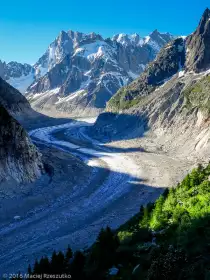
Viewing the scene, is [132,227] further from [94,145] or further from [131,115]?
[131,115]

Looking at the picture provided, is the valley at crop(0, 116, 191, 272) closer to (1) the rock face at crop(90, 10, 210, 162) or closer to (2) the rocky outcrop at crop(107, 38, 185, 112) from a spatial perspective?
(1) the rock face at crop(90, 10, 210, 162)

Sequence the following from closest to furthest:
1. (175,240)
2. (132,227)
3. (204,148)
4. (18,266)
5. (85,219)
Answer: (175,240) < (132,227) < (18,266) < (85,219) < (204,148)

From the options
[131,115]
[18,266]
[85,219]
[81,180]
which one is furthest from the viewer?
[131,115]

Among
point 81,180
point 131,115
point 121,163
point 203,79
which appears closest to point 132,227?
point 81,180

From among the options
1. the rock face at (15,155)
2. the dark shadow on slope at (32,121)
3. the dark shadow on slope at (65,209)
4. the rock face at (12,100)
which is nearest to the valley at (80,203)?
the dark shadow on slope at (65,209)

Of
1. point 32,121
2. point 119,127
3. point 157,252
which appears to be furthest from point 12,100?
point 157,252

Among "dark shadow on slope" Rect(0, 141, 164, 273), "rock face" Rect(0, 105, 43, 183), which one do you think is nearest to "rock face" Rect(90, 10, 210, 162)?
"dark shadow on slope" Rect(0, 141, 164, 273)

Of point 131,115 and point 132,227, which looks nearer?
point 132,227

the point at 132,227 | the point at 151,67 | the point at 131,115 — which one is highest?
the point at 151,67

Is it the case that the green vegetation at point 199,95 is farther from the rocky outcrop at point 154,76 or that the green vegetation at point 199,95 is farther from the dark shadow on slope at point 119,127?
the rocky outcrop at point 154,76
